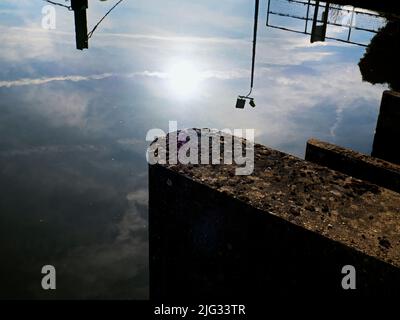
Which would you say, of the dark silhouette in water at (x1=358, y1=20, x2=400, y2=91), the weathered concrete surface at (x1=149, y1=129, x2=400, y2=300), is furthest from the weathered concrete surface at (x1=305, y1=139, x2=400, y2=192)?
the dark silhouette in water at (x1=358, y1=20, x2=400, y2=91)

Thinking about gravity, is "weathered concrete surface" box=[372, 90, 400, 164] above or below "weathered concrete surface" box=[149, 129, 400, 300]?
below

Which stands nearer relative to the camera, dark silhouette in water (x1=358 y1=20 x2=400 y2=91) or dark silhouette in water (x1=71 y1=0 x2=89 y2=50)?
dark silhouette in water (x1=71 y1=0 x2=89 y2=50)

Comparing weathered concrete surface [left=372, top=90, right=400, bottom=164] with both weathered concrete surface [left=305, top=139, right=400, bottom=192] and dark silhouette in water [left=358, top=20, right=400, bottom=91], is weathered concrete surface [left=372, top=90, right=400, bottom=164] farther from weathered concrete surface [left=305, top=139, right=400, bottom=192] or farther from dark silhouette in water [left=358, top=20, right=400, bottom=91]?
dark silhouette in water [left=358, top=20, right=400, bottom=91]

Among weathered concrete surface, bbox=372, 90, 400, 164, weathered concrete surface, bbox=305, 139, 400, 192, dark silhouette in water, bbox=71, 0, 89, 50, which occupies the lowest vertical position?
weathered concrete surface, bbox=372, 90, 400, 164

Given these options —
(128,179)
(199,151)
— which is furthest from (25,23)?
(199,151)

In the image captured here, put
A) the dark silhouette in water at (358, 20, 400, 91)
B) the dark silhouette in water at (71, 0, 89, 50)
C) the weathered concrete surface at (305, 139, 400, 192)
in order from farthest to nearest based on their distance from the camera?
the dark silhouette in water at (358, 20, 400, 91) < the dark silhouette in water at (71, 0, 89, 50) < the weathered concrete surface at (305, 139, 400, 192)

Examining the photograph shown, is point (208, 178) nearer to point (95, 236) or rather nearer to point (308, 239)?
point (308, 239)

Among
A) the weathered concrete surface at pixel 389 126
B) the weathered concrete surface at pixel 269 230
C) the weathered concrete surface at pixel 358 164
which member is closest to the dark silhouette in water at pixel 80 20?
the weathered concrete surface at pixel 389 126
